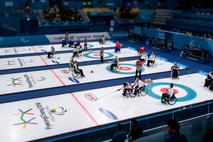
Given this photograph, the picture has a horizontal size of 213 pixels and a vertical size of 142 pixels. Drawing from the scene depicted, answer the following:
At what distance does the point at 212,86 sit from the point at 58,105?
10147mm

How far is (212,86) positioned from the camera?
645 inches

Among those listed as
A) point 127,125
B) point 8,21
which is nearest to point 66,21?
point 8,21

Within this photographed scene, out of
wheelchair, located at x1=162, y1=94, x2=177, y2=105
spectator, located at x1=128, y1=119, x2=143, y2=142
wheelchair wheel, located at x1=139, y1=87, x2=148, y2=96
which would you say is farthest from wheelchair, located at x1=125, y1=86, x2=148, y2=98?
spectator, located at x1=128, y1=119, x2=143, y2=142

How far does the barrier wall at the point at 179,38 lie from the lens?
25.4 meters

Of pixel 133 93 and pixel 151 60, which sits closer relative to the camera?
pixel 133 93

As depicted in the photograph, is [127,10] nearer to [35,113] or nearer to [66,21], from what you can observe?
[66,21]

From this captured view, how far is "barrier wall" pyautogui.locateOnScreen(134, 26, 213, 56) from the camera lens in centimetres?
2536

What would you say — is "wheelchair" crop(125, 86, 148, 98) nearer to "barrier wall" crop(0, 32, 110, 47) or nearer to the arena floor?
the arena floor

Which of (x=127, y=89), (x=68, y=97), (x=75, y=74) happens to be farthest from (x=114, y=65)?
(x=68, y=97)

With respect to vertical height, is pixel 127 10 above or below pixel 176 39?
above

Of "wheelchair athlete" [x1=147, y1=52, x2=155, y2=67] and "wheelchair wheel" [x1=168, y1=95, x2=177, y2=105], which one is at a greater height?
"wheelchair athlete" [x1=147, y1=52, x2=155, y2=67]

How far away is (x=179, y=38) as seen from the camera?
95.7ft

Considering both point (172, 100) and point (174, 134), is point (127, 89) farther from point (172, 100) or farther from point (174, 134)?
point (174, 134)

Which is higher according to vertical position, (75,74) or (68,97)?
(75,74)
